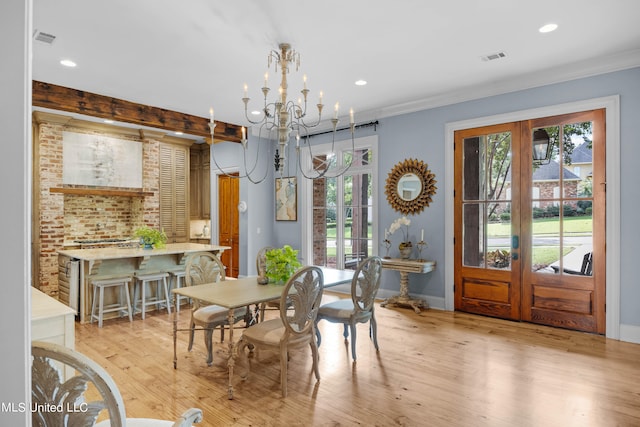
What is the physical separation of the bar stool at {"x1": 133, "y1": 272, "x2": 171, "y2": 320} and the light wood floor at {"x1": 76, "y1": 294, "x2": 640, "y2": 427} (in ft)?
2.10

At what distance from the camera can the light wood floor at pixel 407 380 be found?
2.34 m

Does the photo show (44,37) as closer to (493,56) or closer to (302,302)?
(302,302)

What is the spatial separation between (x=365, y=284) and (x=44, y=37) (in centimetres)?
347

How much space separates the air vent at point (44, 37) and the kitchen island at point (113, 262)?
224 centimetres

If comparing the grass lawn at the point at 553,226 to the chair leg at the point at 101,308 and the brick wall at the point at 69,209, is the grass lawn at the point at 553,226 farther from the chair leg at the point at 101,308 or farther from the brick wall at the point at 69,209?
the brick wall at the point at 69,209

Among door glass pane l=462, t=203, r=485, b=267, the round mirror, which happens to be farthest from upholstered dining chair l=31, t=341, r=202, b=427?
the round mirror

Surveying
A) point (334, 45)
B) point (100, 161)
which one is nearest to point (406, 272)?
point (334, 45)

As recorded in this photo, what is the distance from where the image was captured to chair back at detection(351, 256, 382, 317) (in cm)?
316

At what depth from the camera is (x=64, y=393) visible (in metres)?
1.04

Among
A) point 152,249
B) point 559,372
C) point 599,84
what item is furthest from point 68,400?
point 599,84

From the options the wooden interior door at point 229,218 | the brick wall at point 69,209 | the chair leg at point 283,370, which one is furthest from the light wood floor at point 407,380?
the wooden interior door at point 229,218

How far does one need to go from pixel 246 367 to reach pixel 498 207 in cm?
342

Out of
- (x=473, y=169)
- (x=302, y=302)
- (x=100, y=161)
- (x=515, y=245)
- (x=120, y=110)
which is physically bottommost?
(x=302, y=302)

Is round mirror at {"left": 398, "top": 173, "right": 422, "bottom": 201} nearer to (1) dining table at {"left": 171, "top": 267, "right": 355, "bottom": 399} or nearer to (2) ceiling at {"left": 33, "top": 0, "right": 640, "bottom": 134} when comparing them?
(2) ceiling at {"left": 33, "top": 0, "right": 640, "bottom": 134}
